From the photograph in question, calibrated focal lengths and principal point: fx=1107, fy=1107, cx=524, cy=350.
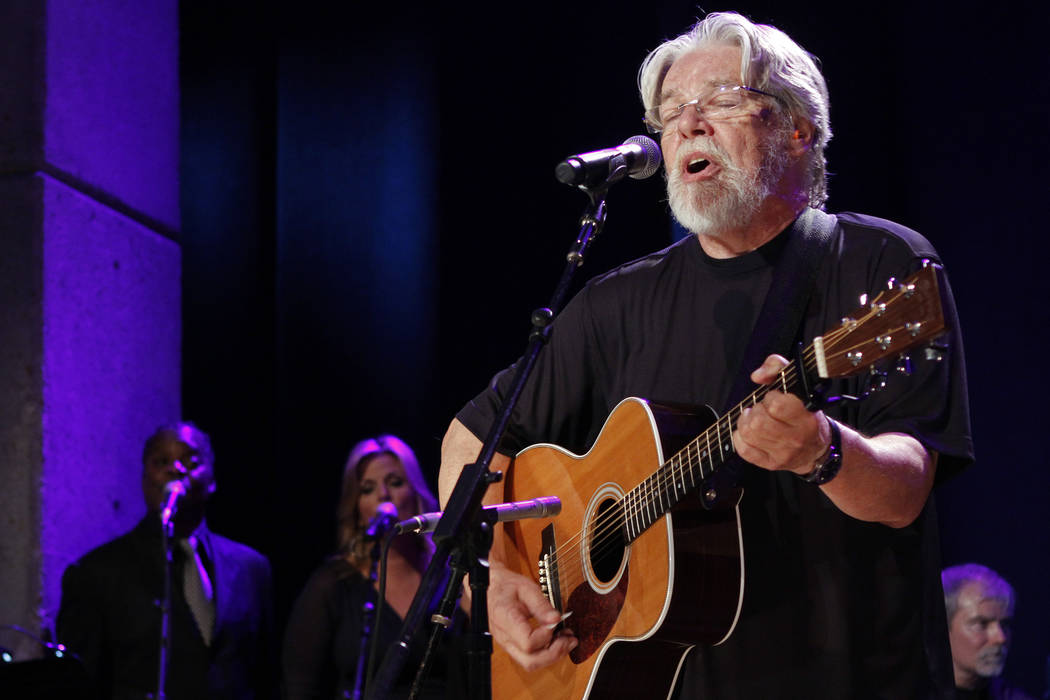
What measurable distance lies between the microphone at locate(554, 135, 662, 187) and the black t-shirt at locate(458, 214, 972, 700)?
313 millimetres

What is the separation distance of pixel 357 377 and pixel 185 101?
214 cm

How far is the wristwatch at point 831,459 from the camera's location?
187cm

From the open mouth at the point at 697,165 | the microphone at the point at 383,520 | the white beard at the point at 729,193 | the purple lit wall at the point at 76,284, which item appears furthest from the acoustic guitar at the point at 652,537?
the purple lit wall at the point at 76,284

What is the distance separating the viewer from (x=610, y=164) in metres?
2.36

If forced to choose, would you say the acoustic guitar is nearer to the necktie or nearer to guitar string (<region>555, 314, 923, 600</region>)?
guitar string (<region>555, 314, 923, 600</region>)

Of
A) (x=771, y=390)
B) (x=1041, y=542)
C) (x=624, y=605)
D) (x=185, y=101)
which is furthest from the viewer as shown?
(x=185, y=101)

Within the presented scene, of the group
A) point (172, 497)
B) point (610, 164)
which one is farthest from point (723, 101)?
point (172, 497)

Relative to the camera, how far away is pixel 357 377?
6148 millimetres

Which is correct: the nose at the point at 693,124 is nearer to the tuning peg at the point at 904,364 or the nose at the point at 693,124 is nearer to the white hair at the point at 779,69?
the white hair at the point at 779,69

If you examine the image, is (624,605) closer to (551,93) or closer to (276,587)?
(551,93)

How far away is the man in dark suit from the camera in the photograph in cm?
501

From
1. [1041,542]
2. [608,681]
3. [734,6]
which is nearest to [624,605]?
[608,681]

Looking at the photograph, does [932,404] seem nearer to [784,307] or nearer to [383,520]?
[784,307]

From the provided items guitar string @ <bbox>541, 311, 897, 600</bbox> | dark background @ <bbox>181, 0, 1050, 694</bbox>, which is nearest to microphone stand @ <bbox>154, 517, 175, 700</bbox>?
dark background @ <bbox>181, 0, 1050, 694</bbox>
